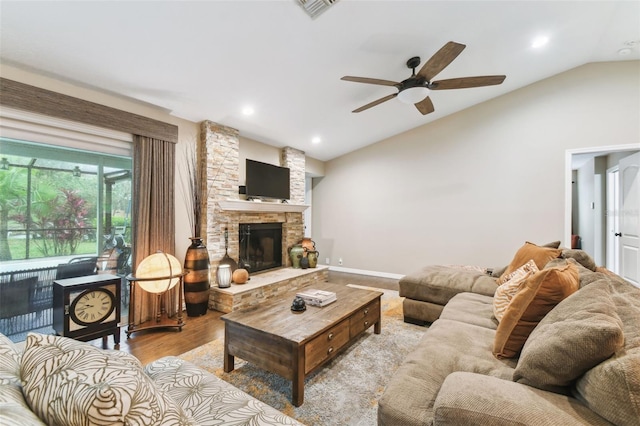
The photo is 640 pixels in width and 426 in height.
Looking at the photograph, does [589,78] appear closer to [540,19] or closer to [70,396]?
[540,19]

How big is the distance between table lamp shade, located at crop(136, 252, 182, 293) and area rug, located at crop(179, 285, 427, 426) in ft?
2.63

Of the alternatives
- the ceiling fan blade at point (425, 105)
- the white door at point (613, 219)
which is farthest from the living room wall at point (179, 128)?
the white door at point (613, 219)

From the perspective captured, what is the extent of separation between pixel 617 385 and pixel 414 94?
2.69m

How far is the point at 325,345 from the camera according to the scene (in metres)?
1.97

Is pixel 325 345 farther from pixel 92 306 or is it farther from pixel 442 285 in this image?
pixel 92 306

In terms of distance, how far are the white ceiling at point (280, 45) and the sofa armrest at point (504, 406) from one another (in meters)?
2.71

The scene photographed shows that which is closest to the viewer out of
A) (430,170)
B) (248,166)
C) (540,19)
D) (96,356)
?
(96,356)

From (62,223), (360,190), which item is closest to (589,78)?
(360,190)

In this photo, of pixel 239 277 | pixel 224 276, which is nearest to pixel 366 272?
pixel 239 277

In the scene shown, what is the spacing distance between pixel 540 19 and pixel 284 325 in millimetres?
3943

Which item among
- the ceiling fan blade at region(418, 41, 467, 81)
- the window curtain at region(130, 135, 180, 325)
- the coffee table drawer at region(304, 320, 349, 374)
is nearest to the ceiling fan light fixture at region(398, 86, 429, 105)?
the ceiling fan blade at region(418, 41, 467, 81)

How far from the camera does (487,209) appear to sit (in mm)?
4629

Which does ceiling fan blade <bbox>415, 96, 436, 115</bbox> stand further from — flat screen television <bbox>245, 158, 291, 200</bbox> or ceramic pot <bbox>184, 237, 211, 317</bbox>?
ceramic pot <bbox>184, 237, 211, 317</bbox>

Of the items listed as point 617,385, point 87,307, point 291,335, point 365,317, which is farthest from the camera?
point 365,317
